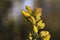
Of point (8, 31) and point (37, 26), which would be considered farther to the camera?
point (8, 31)

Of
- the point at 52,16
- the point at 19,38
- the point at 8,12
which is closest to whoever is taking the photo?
the point at 19,38

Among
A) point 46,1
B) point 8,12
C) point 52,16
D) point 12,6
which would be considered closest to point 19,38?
point 52,16

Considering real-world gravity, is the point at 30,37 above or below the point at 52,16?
above

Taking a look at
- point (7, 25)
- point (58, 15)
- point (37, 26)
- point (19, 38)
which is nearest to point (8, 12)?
point (58, 15)

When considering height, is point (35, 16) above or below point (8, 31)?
above

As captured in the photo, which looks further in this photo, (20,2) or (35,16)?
(20,2)

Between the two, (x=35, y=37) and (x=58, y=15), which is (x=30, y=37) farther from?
(x=58, y=15)

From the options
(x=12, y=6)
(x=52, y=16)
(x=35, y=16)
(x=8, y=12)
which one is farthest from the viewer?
(x=12, y=6)

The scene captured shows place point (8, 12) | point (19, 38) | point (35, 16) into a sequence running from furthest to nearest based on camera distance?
1. point (8, 12)
2. point (19, 38)
3. point (35, 16)

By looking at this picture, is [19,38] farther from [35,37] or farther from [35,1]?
[35,1]
